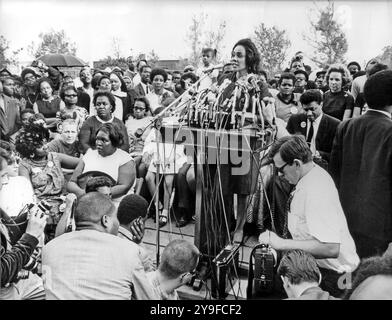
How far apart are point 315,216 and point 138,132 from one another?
92 cm

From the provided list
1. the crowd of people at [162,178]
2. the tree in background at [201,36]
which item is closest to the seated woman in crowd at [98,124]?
the crowd of people at [162,178]

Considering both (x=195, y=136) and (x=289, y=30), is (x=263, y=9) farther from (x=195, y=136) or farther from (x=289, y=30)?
(x=195, y=136)

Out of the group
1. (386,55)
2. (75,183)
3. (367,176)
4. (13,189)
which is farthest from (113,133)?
(386,55)

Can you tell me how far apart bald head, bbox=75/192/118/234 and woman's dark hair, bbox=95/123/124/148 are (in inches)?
11.7

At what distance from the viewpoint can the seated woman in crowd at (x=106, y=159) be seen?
6.69ft

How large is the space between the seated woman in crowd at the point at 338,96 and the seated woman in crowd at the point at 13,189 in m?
1.46

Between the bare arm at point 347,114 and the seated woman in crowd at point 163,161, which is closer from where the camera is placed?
the bare arm at point 347,114

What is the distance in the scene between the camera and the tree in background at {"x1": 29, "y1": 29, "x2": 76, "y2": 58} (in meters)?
Answer: 1.96

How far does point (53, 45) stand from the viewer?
78.6 inches

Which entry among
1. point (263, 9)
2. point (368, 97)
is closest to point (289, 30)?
point (263, 9)

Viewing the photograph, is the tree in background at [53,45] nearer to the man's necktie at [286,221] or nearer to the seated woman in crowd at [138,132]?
the seated woman in crowd at [138,132]

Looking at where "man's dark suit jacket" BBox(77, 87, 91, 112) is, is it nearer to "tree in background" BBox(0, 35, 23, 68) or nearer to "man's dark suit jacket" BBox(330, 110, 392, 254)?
"tree in background" BBox(0, 35, 23, 68)

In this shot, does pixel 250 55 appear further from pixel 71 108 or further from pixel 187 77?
pixel 71 108
